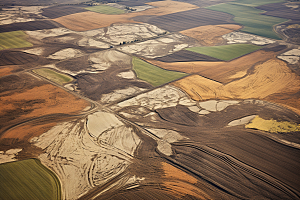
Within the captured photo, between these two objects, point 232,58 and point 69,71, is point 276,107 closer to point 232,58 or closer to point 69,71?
point 232,58

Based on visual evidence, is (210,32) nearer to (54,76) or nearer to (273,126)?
(273,126)

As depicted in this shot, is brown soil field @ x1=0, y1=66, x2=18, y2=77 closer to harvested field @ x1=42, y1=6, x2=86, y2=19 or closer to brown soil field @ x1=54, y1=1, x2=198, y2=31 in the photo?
brown soil field @ x1=54, y1=1, x2=198, y2=31

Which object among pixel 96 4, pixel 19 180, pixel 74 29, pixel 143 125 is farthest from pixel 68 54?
pixel 96 4

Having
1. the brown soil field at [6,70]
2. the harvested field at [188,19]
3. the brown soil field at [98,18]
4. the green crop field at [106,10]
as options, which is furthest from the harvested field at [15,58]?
the green crop field at [106,10]

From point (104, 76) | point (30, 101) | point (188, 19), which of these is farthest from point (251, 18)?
point (30, 101)

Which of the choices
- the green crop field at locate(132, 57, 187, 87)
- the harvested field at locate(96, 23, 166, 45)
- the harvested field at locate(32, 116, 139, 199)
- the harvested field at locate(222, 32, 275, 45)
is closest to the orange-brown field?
the green crop field at locate(132, 57, 187, 87)
